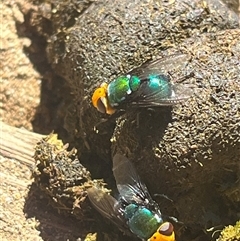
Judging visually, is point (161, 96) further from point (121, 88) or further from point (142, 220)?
point (142, 220)

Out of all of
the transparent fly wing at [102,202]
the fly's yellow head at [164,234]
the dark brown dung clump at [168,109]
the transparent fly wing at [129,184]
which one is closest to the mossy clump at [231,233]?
the dark brown dung clump at [168,109]

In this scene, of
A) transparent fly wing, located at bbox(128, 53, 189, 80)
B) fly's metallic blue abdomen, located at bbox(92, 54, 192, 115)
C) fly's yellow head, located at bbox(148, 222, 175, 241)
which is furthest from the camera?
transparent fly wing, located at bbox(128, 53, 189, 80)

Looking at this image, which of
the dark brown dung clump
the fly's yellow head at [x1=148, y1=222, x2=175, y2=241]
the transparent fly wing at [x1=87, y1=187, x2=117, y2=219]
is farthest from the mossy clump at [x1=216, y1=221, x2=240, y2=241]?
the transparent fly wing at [x1=87, y1=187, x2=117, y2=219]

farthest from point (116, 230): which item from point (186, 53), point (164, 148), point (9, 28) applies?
point (9, 28)

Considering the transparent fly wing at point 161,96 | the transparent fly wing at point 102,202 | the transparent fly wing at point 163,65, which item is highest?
the transparent fly wing at point 163,65

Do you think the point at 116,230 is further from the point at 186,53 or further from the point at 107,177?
the point at 186,53

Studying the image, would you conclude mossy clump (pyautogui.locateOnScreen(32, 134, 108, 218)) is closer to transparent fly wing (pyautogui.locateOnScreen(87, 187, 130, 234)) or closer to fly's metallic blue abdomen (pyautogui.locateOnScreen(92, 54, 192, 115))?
transparent fly wing (pyautogui.locateOnScreen(87, 187, 130, 234))

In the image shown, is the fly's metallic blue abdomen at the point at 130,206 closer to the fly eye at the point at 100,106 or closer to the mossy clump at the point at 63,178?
the mossy clump at the point at 63,178
